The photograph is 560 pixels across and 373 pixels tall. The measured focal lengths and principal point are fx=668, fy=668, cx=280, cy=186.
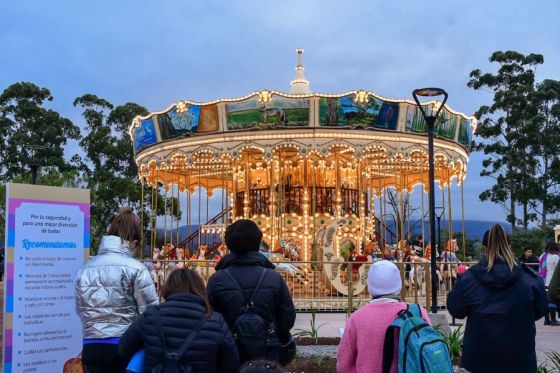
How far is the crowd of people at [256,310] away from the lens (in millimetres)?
3361

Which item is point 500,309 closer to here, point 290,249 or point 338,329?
point 338,329

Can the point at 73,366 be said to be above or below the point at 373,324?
Answer: below

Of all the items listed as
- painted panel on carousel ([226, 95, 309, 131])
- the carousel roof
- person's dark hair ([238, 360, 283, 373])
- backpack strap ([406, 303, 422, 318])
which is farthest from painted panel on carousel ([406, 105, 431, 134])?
person's dark hair ([238, 360, 283, 373])

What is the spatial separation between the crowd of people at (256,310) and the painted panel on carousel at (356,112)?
12.6m

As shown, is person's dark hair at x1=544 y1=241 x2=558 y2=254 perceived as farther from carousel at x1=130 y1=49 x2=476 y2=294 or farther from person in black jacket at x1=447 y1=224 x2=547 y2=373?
person in black jacket at x1=447 y1=224 x2=547 y2=373

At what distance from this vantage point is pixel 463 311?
14.4 ft

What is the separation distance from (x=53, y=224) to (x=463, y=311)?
11.6 feet

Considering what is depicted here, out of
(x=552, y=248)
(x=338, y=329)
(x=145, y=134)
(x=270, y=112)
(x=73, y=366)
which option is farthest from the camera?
(x=145, y=134)

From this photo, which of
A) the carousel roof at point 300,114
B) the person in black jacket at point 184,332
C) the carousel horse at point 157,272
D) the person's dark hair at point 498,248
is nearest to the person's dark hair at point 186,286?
the person in black jacket at point 184,332

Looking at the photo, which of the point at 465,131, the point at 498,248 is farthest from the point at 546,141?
the point at 498,248

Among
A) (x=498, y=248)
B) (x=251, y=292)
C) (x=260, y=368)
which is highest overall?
(x=498, y=248)

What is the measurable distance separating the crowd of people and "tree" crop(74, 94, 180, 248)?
124 ft

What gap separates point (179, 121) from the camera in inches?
708

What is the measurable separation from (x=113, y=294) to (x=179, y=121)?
1399 cm
